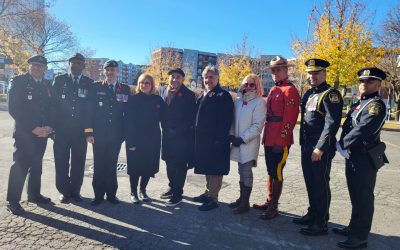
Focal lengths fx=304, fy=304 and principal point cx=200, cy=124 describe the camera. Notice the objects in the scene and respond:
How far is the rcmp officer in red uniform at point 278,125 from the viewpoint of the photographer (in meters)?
4.17

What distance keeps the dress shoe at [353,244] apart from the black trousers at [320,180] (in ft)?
1.22

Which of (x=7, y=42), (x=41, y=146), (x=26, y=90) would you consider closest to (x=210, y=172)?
(x=41, y=146)

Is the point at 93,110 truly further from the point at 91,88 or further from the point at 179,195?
the point at 179,195

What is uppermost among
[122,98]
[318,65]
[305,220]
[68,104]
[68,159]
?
[318,65]

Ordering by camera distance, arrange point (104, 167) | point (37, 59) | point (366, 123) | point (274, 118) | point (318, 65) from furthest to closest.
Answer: point (104, 167) → point (37, 59) → point (274, 118) → point (318, 65) → point (366, 123)

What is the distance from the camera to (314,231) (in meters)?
3.93

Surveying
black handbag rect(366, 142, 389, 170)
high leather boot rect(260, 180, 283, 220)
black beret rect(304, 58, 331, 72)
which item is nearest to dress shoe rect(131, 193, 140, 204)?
high leather boot rect(260, 180, 283, 220)

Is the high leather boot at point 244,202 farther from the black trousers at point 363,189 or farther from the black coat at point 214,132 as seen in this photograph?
the black trousers at point 363,189

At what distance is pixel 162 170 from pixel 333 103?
4.40 meters

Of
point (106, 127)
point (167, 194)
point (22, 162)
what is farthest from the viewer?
point (167, 194)

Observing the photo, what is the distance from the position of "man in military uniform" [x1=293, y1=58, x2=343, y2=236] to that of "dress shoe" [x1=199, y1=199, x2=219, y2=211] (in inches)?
53.4

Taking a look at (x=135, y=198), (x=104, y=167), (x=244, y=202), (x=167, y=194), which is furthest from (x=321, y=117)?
(x=104, y=167)

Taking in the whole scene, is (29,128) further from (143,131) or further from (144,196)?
(144,196)

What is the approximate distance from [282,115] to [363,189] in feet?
4.42
